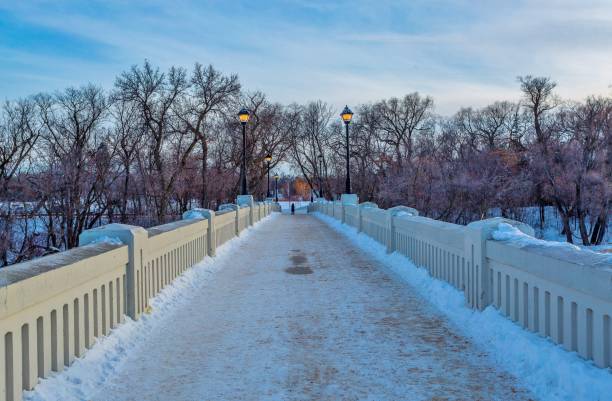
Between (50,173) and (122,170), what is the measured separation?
879cm

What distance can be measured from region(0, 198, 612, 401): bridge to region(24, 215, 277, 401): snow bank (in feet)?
0.06

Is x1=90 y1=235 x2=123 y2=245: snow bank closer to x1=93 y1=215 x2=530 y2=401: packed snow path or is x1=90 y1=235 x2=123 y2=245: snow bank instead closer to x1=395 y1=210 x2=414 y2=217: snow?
x1=93 y1=215 x2=530 y2=401: packed snow path

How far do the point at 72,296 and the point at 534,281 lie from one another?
4012 millimetres

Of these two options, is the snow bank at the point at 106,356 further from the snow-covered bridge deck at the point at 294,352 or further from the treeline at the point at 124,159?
the treeline at the point at 124,159

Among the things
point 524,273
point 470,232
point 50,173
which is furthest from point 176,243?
point 50,173

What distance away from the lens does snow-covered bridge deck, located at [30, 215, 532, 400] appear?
13.4 ft

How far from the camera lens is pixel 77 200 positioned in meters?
30.9

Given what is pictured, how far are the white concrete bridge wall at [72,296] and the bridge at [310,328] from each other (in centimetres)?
2

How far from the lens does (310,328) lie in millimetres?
5988

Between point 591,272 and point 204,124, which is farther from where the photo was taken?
point 204,124

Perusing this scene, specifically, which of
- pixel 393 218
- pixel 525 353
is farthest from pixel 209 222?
pixel 525 353

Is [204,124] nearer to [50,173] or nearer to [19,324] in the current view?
[50,173]

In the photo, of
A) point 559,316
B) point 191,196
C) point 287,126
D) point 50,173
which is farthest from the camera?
point 287,126

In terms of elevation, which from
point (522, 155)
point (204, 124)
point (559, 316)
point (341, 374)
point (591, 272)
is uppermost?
point (204, 124)
